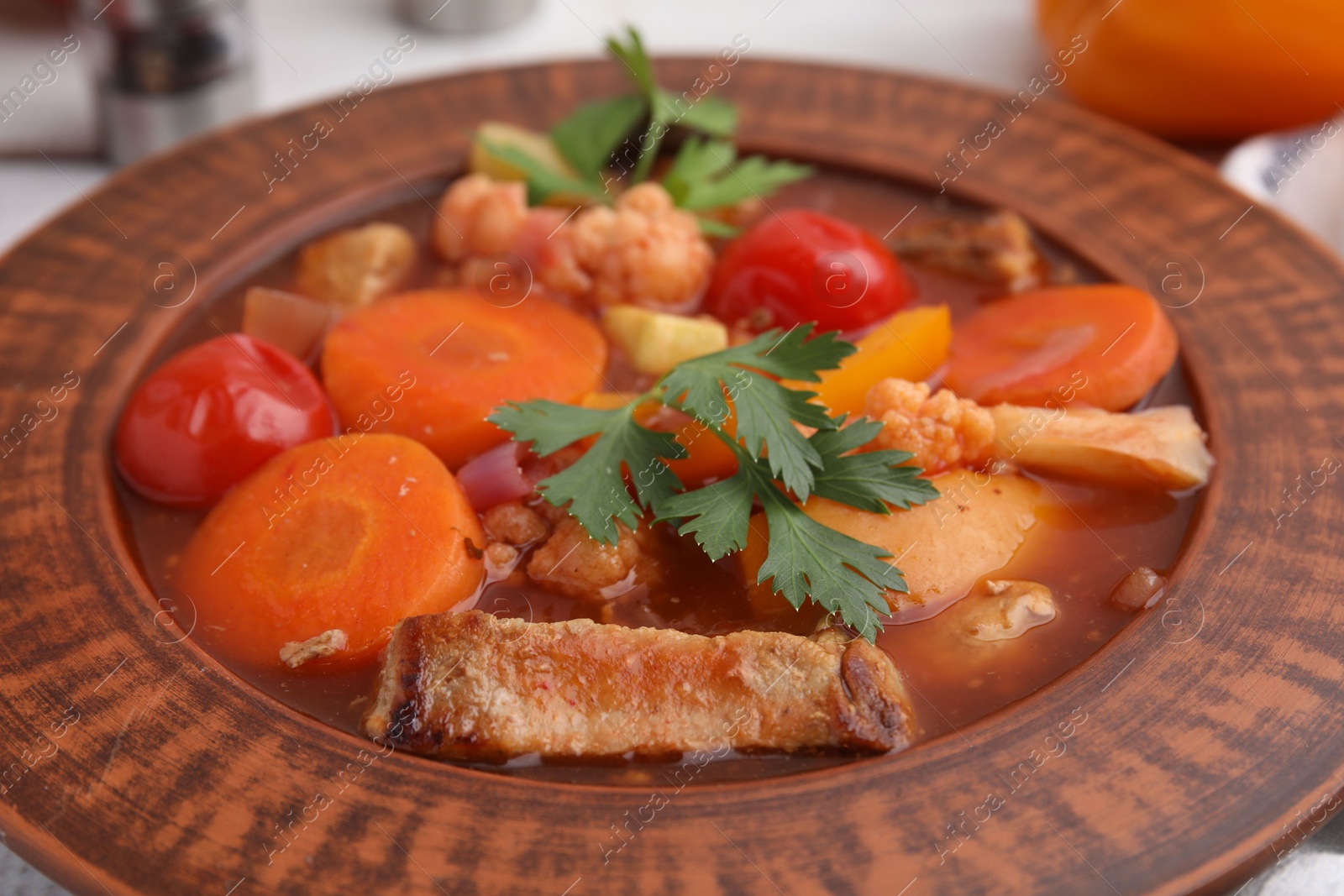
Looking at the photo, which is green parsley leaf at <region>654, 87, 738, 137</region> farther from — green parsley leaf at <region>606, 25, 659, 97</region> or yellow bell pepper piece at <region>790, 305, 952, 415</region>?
yellow bell pepper piece at <region>790, 305, 952, 415</region>

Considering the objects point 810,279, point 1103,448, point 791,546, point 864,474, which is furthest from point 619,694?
point 810,279

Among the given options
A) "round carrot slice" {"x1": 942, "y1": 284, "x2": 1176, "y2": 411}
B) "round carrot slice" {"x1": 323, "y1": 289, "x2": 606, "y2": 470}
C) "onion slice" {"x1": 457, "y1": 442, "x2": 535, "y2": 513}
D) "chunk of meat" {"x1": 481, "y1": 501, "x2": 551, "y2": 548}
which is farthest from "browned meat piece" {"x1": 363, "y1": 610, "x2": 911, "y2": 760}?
"round carrot slice" {"x1": 942, "y1": 284, "x2": 1176, "y2": 411}

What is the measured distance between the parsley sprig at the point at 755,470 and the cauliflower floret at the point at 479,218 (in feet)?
2.90

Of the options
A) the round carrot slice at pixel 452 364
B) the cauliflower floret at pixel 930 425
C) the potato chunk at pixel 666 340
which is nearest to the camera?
the cauliflower floret at pixel 930 425

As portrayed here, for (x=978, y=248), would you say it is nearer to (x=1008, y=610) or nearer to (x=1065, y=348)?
(x=1065, y=348)

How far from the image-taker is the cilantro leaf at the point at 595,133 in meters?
3.72

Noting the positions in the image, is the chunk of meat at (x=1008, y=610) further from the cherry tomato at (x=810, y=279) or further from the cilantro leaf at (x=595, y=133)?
the cilantro leaf at (x=595, y=133)

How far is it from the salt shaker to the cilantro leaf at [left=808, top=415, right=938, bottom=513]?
288 centimetres

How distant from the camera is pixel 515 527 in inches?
107

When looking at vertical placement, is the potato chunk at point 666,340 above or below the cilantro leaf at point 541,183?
below

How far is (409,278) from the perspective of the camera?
3.52 meters

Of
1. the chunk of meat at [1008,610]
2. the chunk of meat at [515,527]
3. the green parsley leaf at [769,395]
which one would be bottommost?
the chunk of meat at [1008,610]

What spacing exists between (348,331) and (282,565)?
0.80 metres

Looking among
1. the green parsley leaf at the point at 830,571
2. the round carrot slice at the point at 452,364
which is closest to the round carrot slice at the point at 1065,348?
the green parsley leaf at the point at 830,571
